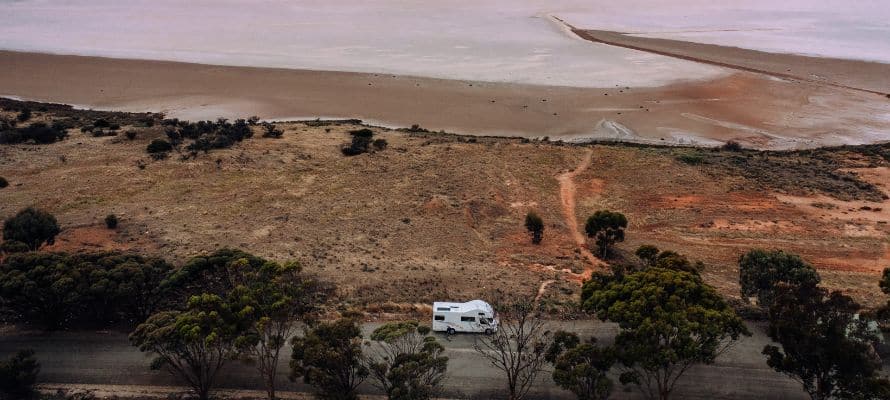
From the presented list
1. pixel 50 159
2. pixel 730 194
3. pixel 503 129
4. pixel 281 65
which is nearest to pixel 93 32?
pixel 281 65

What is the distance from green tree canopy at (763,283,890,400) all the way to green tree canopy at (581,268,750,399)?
1454 mm

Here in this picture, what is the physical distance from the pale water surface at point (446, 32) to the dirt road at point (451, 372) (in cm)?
5354

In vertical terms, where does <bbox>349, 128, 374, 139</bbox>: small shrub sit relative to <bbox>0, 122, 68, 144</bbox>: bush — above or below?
above

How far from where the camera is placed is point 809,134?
191ft

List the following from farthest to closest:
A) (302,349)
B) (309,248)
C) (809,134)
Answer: (809,134) < (309,248) < (302,349)

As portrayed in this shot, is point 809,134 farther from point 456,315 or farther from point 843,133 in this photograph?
point 456,315

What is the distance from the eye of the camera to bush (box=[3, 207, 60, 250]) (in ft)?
97.6

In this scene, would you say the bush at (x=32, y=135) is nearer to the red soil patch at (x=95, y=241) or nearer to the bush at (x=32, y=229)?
the red soil patch at (x=95, y=241)

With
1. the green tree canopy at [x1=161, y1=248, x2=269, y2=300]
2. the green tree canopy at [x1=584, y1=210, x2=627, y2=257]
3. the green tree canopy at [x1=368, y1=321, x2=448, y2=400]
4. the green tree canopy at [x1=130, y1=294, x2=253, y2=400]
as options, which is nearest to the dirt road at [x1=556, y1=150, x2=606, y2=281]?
the green tree canopy at [x1=584, y1=210, x2=627, y2=257]

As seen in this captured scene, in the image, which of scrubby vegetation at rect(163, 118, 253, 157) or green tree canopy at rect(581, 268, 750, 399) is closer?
green tree canopy at rect(581, 268, 750, 399)

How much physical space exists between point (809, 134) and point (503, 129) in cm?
2879

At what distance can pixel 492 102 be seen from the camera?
220ft

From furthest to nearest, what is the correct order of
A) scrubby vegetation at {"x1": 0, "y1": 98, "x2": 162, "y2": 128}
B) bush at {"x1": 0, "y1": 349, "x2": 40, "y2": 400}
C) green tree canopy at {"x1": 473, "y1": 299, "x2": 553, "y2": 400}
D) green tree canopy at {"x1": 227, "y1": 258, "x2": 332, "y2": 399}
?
scrubby vegetation at {"x1": 0, "y1": 98, "x2": 162, "y2": 128}, bush at {"x1": 0, "y1": 349, "x2": 40, "y2": 400}, green tree canopy at {"x1": 473, "y1": 299, "x2": 553, "y2": 400}, green tree canopy at {"x1": 227, "y1": 258, "x2": 332, "y2": 399}

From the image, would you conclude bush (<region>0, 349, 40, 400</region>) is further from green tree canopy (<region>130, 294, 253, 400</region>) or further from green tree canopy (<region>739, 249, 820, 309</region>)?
green tree canopy (<region>739, 249, 820, 309</region>)
